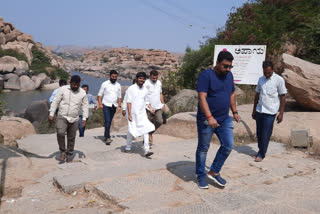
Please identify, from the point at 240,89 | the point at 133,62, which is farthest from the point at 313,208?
the point at 133,62

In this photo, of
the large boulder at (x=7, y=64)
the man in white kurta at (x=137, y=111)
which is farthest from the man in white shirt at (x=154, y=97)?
the large boulder at (x=7, y=64)

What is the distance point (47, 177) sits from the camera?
15.4 feet

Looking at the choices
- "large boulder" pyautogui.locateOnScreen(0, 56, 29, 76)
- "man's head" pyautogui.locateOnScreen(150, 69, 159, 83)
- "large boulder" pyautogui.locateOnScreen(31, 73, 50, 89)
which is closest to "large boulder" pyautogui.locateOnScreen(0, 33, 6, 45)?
"large boulder" pyautogui.locateOnScreen(0, 56, 29, 76)

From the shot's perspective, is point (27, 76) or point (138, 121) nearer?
point (138, 121)

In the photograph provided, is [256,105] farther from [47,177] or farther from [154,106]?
[47,177]

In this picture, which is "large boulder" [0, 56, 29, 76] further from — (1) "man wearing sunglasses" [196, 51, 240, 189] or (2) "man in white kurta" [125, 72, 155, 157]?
(1) "man wearing sunglasses" [196, 51, 240, 189]

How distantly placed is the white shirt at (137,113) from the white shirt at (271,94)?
1889mm

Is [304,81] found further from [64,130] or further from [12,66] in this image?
[12,66]

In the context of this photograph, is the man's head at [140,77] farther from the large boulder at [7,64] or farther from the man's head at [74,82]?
the large boulder at [7,64]

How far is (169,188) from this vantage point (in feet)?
13.0

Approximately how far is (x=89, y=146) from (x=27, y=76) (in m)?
56.8

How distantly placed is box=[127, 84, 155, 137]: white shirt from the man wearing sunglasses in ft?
6.61

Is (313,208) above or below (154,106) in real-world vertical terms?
below

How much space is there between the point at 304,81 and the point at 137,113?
3.87 m
